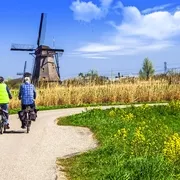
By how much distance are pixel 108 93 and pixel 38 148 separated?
19.5m

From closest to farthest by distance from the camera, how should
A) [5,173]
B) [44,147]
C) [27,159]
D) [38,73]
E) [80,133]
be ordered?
1. [5,173]
2. [27,159]
3. [44,147]
4. [80,133]
5. [38,73]

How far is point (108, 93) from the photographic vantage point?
3064 centimetres

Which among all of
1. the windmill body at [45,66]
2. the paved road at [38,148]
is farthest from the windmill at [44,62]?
the paved road at [38,148]

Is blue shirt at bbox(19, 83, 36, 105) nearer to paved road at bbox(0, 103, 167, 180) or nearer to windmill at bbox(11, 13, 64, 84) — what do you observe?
paved road at bbox(0, 103, 167, 180)

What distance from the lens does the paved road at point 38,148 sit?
27.8 ft

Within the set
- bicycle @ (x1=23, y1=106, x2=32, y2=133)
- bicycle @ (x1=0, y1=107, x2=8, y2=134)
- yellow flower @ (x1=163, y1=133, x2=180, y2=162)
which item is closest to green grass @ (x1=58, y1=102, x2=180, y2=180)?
yellow flower @ (x1=163, y1=133, x2=180, y2=162)

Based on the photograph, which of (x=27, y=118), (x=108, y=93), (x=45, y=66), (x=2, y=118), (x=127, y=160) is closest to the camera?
(x=127, y=160)

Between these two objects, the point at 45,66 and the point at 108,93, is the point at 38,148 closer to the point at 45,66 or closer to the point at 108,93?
the point at 108,93

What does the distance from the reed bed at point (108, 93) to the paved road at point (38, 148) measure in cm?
1178

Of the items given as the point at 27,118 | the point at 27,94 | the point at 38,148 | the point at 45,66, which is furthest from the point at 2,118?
the point at 45,66

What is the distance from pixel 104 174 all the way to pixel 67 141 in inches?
207

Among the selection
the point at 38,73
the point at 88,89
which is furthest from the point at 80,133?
the point at 38,73

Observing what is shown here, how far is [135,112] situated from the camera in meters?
21.5

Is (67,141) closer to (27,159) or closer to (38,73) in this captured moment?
(27,159)
